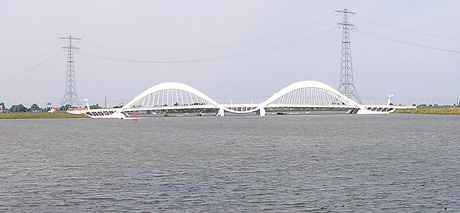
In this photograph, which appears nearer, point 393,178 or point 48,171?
point 393,178

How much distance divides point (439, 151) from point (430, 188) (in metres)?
14.0

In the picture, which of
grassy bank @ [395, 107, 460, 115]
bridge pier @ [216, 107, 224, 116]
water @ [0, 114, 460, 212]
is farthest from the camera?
bridge pier @ [216, 107, 224, 116]

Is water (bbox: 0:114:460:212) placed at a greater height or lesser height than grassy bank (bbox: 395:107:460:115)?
Answer: lesser

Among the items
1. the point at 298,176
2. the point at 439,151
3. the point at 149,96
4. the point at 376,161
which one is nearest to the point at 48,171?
the point at 298,176

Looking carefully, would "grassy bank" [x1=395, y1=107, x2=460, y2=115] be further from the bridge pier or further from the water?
the water

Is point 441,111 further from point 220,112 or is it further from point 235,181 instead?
point 235,181

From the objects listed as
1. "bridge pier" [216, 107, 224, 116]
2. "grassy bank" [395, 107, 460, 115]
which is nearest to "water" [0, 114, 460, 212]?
"grassy bank" [395, 107, 460, 115]

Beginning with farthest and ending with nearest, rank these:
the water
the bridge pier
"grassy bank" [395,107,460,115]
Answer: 1. the bridge pier
2. "grassy bank" [395,107,460,115]
3. the water

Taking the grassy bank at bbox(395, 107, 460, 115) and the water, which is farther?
the grassy bank at bbox(395, 107, 460, 115)

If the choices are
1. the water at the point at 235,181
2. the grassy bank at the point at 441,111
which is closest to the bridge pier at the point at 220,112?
the grassy bank at the point at 441,111

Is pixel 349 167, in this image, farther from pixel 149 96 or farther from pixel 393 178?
pixel 149 96

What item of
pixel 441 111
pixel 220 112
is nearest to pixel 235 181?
A: pixel 220 112

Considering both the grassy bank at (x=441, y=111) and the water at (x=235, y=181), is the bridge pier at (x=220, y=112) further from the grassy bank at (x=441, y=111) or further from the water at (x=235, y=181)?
the water at (x=235, y=181)

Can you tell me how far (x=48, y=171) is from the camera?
2408 centimetres
